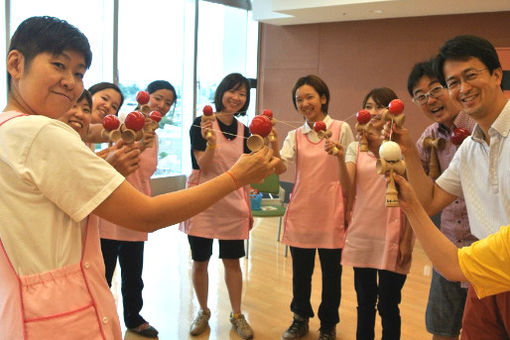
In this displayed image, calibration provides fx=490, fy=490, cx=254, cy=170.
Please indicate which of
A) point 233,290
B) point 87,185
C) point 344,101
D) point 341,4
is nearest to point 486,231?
point 87,185

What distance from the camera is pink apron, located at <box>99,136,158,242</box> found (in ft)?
8.83

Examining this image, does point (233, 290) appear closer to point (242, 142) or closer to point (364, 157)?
point (242, 142)

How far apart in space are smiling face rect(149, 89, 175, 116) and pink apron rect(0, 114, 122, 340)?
1.78m

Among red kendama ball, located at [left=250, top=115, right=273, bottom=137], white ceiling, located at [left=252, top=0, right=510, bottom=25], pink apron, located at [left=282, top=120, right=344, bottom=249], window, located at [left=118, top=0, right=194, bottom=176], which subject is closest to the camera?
red kendama ball, located at [left=250, top=115, right=273, bottom=137]

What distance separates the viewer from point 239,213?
2.96 m

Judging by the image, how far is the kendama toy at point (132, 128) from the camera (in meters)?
1.79

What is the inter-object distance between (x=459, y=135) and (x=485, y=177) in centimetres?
53

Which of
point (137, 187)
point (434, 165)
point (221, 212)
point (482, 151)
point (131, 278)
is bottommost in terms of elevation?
point (131, 278)

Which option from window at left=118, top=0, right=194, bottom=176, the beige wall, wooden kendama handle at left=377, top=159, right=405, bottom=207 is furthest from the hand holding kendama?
window at left=118, top=0, right=194, bottom=176

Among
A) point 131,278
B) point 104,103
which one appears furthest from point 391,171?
point 131,278

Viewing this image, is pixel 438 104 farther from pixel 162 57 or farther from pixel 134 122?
pixel 162 57

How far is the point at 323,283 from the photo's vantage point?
9.51ft

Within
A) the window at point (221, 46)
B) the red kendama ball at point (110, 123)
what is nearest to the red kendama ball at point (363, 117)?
the red kendama ball at point (110, 123)

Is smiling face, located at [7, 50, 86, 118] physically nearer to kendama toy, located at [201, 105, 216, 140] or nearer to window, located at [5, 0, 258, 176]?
kendama toy, located at [201, 105, 216, 140]
